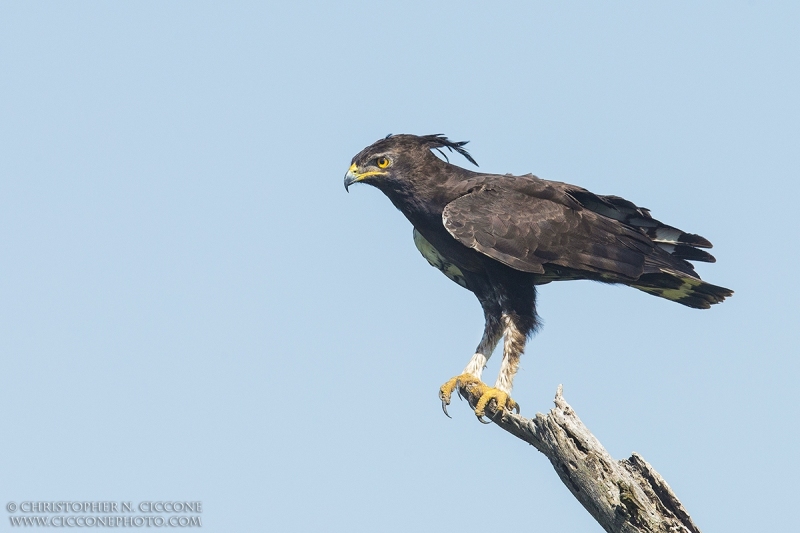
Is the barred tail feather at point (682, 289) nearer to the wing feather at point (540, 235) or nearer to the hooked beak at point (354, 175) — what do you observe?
the wing feather at point (540, 235)

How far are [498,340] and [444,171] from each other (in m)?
2.41

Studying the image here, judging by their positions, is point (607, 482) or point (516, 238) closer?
point (607, 482)

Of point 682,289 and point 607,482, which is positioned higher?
point 682,289

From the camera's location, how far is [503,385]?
37.7 ft

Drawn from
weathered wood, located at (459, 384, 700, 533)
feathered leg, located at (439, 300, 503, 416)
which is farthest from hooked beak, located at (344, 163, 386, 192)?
weathered wood, located at (459, 384, 700, 533)

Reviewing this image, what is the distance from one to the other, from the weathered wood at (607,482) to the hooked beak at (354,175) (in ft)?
16.2

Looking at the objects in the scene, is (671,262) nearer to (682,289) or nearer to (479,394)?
(682,289)

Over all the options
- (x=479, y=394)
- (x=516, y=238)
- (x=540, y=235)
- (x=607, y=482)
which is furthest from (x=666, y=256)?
(x=607, y=482)

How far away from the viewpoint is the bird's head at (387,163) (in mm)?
12805

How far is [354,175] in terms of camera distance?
12727 millimetres

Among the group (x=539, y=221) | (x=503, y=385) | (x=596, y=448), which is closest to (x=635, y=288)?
(x=539, y=221)

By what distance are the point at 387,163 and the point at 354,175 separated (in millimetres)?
484

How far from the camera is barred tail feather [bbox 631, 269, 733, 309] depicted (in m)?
12.1

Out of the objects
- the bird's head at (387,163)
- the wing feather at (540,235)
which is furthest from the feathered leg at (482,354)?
the bird's head at (387,163)
